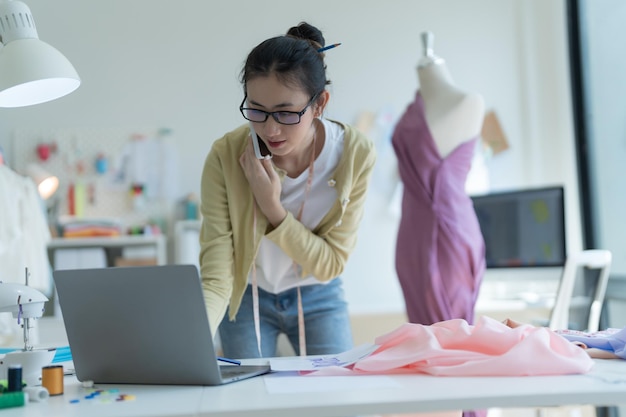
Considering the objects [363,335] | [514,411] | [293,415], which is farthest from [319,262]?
[514,411]

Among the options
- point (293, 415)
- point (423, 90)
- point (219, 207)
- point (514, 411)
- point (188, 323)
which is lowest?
point (514, 411)

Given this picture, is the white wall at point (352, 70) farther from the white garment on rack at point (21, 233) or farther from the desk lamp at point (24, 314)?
the desk lamp at point (24, 314)

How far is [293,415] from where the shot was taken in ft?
3.44

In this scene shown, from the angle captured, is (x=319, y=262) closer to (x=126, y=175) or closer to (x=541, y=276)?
(x=541, y=276)

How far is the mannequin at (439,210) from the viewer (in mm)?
2777

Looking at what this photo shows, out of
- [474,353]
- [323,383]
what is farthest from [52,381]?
[474,353]

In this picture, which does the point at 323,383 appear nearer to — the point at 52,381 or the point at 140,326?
the point at 140,326

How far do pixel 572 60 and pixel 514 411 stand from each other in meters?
2.11

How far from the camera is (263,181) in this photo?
176cm

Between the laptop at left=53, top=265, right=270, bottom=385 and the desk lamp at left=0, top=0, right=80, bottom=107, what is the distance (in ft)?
1.85

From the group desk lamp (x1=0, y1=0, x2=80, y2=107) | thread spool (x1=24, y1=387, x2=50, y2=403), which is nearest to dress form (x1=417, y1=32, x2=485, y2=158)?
desk lamp (x1=0, y1=0, x2=80, y2=107)

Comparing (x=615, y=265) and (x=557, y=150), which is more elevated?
(x=557, y=150)

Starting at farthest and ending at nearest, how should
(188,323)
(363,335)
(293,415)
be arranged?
(363,335) → (188,323) → (293,415)

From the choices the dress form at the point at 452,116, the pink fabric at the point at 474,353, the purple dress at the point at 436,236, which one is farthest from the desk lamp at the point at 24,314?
the dress form at the point at 452,116
